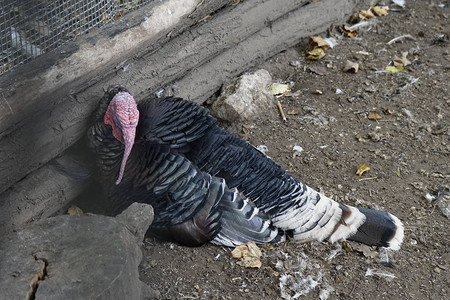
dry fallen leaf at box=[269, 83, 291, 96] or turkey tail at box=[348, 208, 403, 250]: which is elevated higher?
dry fallen leaf at box=[269, 83, 291, 96]

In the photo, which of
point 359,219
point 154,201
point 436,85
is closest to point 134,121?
point 154,201

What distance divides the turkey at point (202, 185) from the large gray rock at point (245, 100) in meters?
0.64

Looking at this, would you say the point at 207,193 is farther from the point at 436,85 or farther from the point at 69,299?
the point at 436,85

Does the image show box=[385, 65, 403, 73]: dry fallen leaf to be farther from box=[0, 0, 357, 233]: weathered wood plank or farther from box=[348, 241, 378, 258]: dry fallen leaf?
box=[348, 241, 378, 258]: dry fallen leaf

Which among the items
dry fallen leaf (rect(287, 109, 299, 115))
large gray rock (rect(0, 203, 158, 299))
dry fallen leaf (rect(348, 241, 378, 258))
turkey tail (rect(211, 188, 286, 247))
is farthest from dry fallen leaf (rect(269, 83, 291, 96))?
large gray rock (rect(0, 203, 158, 299))

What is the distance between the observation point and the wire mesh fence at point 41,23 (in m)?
2.69

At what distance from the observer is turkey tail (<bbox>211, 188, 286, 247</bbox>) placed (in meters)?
3.04

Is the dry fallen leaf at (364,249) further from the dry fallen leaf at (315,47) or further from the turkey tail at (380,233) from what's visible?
the dry fallen leaf at (315,47)

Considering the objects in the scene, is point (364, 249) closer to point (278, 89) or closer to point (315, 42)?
point (278, 89)

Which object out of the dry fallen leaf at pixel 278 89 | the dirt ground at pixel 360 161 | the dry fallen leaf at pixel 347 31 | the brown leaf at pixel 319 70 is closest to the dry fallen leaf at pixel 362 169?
the dirt ground at pixel 360 161

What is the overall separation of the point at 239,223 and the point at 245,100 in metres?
1.02

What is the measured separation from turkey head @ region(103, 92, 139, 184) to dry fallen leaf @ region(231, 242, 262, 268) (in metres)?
0.64

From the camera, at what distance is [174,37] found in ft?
11.7

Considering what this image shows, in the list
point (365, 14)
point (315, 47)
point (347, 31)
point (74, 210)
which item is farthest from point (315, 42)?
point (74, 210)
